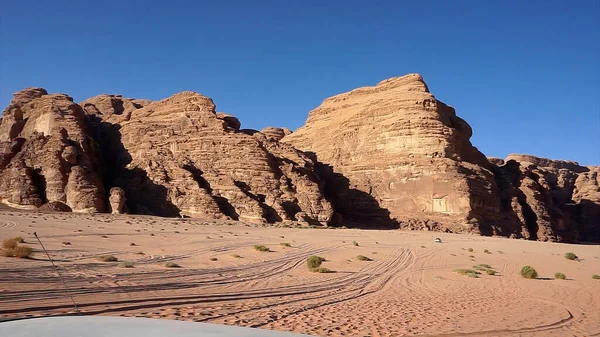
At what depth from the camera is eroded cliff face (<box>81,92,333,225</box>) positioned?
147 feet

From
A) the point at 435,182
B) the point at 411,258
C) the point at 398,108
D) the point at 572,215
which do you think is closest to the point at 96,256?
the point at 411,258

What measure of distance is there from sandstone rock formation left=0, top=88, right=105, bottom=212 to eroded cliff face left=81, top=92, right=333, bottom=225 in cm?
487

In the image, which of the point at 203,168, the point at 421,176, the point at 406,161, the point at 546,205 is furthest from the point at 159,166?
the point at 546,205

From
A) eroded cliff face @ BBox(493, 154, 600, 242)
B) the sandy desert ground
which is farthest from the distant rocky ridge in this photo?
the sandy desert ground

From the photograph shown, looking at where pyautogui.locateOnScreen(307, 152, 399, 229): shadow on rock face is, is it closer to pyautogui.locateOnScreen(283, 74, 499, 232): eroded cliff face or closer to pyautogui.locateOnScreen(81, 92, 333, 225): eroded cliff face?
pyautogui.locateOnScreen(283, 74, 499, 232): eroded cliff face

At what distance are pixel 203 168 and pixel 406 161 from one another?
24.5m

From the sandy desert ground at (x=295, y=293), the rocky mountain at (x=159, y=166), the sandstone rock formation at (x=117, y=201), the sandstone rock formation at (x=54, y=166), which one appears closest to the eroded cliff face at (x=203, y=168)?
the rocky mountain at (x=159, y=166)

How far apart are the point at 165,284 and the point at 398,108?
52.7 meters

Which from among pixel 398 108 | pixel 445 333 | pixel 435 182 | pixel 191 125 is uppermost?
pixel 398 108

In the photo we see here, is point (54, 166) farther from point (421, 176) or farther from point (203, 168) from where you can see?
point (421, 176)

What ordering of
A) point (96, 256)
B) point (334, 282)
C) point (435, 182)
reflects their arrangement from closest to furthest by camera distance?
point (334, 282), point (96, 256), point (435, 182)

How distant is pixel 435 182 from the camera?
5016cm

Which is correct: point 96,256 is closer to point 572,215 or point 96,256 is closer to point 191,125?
point 191,125

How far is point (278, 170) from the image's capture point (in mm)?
50625
